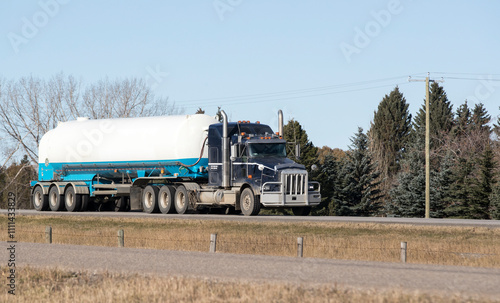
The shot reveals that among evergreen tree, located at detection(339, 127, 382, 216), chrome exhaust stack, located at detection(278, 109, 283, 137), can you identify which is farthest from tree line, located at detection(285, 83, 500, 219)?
chrome exhaust stack, located at detection(278, 109, 283, 137)

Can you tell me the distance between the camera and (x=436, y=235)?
27.0 metres

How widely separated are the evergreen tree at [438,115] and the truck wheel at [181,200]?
2412 inches

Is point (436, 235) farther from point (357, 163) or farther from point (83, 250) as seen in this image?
point (357, 163)

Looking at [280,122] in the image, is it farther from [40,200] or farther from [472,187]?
[472,187]

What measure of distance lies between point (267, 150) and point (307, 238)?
7.76 metres

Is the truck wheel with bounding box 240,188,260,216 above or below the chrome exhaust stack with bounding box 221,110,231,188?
below

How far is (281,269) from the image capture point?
17359 millimetres

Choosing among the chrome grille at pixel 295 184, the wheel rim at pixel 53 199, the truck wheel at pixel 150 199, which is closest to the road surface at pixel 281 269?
the chrome grille at pixel 295 184

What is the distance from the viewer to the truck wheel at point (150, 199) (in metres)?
37.7

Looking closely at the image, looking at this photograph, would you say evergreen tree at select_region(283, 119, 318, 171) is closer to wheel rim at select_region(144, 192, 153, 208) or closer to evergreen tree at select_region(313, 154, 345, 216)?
evergreen tree at select_region(313, 154, 345, 216)

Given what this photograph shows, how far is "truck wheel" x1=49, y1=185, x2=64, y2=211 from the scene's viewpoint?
42.6 meters

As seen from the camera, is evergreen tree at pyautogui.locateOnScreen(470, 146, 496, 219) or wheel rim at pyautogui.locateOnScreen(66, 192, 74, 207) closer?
wheel rim at pyautogui.locateOnScreen(66, 192, 74, 207)

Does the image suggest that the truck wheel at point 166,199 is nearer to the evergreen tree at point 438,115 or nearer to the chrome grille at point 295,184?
the chrome grille at point 295,184

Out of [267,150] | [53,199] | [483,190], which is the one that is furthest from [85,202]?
[483,190]
